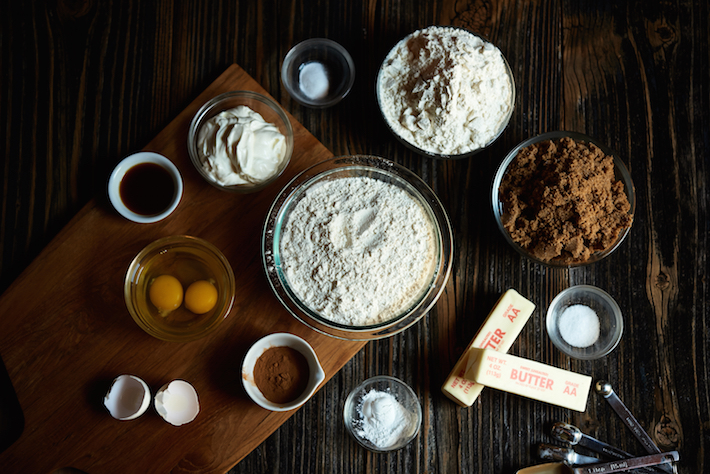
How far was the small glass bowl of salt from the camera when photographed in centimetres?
178

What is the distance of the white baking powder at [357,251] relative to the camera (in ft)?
4.73

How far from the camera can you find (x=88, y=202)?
166 centimetres

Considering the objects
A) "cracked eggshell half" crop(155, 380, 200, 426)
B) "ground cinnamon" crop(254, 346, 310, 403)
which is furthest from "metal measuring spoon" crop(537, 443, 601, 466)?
"cracked eggshell half" crop(155, 380, 200, 426)

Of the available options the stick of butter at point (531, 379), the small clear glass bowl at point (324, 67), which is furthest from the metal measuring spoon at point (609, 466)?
the small clear glass bowl at point (324, 67)

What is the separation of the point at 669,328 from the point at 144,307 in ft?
6.22

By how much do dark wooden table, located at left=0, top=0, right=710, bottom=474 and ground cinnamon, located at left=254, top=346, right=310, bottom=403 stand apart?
172 millimetres

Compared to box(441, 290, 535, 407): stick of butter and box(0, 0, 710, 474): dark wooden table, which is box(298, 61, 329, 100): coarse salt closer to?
box(0, 0, 710, 474): dark wooden table

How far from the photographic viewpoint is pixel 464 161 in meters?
1.82

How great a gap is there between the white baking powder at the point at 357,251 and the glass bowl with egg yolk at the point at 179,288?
28 cm

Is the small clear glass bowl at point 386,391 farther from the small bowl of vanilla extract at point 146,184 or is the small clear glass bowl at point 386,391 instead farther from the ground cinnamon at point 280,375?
the small bowl of vanilla extract at point 146,184

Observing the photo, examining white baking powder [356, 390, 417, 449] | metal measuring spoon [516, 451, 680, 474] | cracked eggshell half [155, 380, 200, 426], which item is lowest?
metal measuring spoon [516, 451, 680, 474]

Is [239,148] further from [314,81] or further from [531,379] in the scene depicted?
[531,379]

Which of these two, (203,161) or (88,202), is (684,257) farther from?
(88,202)

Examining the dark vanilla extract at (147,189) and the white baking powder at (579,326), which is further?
the white baking powder at (579,326)
